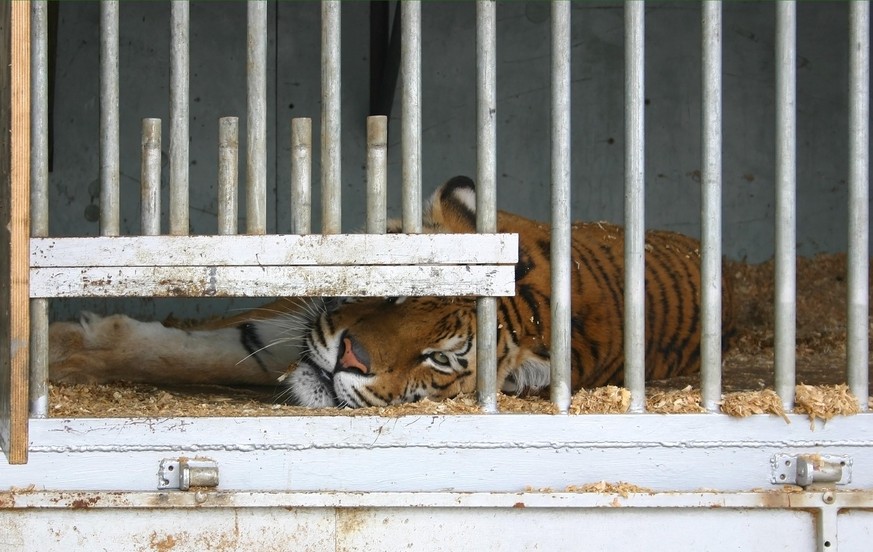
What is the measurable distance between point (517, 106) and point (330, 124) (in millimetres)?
2805

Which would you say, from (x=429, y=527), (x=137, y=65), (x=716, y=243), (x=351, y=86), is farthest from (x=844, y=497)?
(x=137, y=65)

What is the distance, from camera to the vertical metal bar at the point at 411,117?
178cm

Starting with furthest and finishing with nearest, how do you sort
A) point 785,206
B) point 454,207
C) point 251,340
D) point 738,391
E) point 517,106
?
point 517,106 < point 251,340 < point 454,207 < point 738,391 < point 785,206

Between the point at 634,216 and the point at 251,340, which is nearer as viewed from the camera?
the point at 634,216

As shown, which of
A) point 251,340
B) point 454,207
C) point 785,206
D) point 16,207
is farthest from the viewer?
point 251,340

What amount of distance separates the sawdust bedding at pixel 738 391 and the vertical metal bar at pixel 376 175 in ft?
1.11

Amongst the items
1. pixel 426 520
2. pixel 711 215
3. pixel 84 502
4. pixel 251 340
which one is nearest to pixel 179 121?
pixel 84 502

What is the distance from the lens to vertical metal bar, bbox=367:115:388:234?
177 cm

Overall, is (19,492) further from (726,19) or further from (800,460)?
(726,19)

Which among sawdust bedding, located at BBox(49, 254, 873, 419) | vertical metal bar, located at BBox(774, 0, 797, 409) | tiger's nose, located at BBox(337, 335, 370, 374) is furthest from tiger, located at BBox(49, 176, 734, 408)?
vertical metal bar, located at BBox(774, 0, 797, 409)

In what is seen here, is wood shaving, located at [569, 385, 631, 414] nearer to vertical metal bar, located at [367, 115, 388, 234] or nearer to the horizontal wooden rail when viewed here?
the horizontal wooden rail

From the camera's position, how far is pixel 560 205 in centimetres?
178

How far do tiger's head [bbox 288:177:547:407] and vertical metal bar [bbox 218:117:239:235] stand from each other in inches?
24.0

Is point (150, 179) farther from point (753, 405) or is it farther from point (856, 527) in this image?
point (856, 527)
